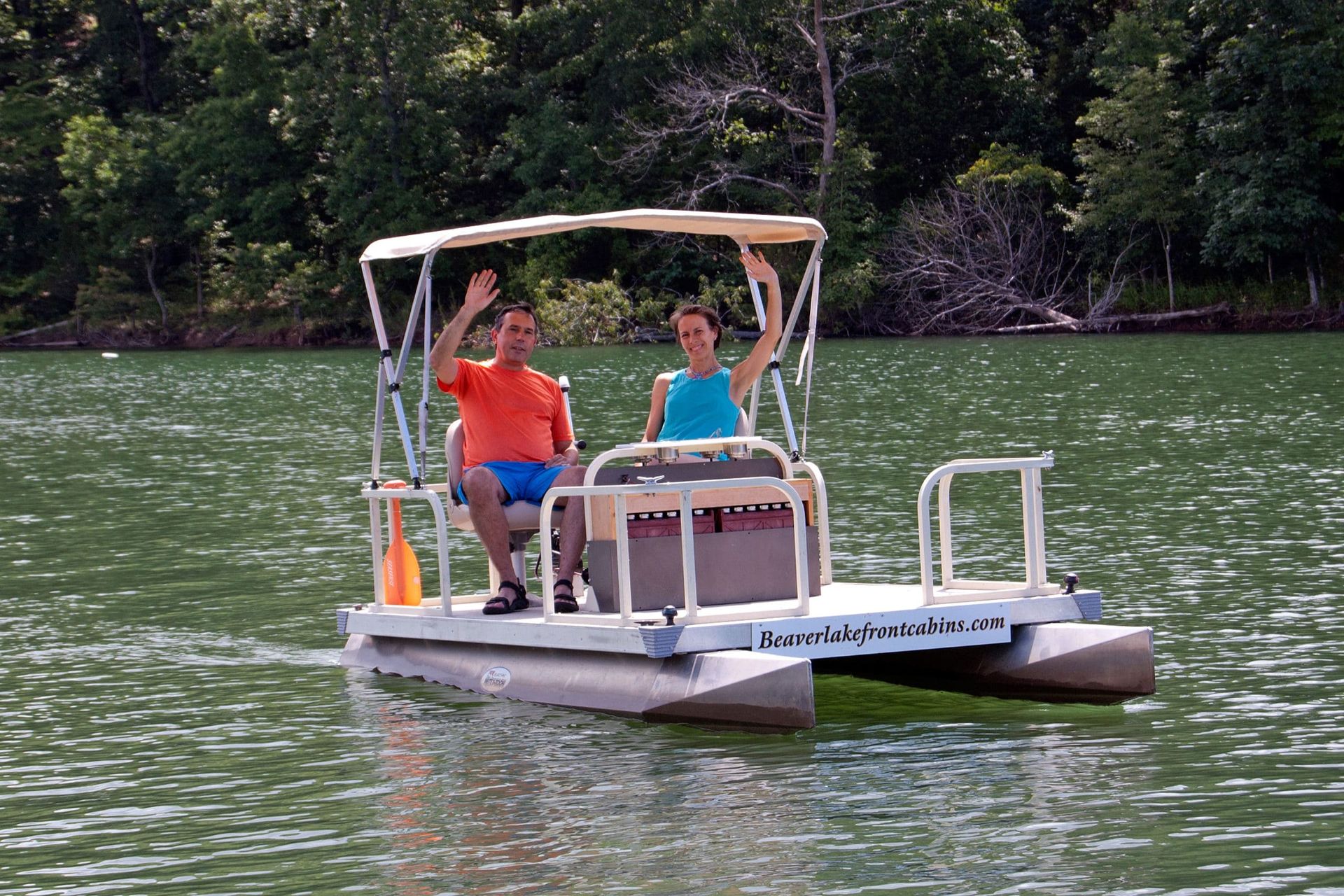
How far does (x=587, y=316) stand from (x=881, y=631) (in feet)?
152

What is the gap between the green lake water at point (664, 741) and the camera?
6.72 metres

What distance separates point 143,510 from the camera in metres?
19.0

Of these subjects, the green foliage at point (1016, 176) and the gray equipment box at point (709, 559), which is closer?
the gray equipment box at point (709, 559)

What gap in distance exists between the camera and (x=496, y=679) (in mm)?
9531

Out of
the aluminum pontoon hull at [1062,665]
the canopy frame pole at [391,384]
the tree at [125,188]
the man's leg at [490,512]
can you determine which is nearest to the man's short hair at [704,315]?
the man's leg at [490,512]

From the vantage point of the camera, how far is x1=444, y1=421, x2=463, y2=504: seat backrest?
10047 millimetres

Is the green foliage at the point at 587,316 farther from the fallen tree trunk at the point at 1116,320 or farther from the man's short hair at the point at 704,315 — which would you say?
the man's short hair at the point at 704,315

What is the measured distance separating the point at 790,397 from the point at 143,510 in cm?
1544

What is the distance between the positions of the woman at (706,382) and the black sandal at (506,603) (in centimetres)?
108

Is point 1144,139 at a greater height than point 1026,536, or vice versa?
point 1144,139

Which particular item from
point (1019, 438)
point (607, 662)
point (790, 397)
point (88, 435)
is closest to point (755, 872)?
point (607, 662)

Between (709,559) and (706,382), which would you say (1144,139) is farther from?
(709,559)

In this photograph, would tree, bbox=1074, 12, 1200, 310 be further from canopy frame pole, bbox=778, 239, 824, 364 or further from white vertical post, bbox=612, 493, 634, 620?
white vertical post, bbox=612, 493, 634, 620

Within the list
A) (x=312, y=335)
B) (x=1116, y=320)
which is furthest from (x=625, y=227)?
(x=312, y=335)
